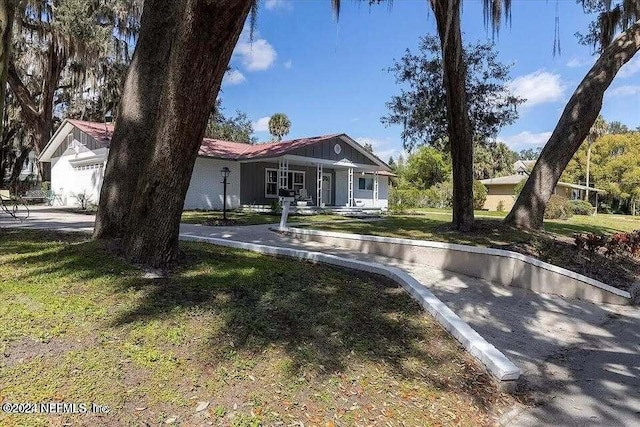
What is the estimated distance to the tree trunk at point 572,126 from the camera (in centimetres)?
1027

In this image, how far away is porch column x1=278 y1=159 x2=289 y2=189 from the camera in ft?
71.6

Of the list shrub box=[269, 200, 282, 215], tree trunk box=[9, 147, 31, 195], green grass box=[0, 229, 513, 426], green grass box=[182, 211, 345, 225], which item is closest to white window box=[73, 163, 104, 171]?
green grass box=[182, 211, 345, 225]

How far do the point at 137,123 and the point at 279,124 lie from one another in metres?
34.3

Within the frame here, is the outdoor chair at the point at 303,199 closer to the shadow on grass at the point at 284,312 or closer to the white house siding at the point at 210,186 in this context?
the white house siding at the point at 210,186

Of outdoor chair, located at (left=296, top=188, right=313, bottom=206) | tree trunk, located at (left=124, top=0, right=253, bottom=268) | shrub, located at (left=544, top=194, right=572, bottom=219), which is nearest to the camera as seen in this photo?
tree trunk, located at (left=124, top=0, right=253, bottom=268)

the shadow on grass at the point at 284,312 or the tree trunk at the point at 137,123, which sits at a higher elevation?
the tree trunk at the point at 137,123

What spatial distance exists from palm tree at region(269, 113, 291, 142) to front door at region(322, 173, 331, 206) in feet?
48.2

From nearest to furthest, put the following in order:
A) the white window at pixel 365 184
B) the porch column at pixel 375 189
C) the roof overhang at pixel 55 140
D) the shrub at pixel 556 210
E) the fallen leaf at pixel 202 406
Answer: the fallen leaf at pixel 202 406 → the shrub at pixel 556 210 → the roof overhang at pixel 55 140 → the porch column at pixel 375 189 → the white window at pixel 365 184

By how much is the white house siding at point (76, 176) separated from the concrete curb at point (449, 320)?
1556cm

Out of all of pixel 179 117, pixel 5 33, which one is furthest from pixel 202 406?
pixel 5 33

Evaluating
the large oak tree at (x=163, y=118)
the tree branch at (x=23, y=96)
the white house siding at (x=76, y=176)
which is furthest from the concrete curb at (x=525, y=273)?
the tree branch at (x=23, y=96)

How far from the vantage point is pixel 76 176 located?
21250 mm

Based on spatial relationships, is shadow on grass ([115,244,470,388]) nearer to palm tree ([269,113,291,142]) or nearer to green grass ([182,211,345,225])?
green grass ([182,211,345,225])

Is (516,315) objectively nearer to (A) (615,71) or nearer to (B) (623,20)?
(A) (615,71)
